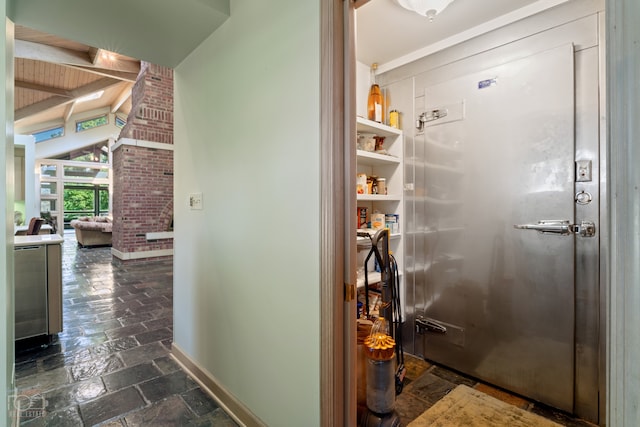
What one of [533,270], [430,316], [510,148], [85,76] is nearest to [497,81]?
[510,148]

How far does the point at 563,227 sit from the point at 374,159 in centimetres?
131

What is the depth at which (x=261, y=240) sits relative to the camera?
5.25ft

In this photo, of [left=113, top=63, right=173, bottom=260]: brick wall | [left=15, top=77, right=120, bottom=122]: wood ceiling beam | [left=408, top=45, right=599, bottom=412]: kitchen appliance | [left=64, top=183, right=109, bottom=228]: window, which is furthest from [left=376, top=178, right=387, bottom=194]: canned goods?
[left=64, top=183, right=109, bottom=228]: window

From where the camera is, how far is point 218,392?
1.95m

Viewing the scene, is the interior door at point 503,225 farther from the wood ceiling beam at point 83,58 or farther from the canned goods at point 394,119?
the wood ceiling beam at point 83,58

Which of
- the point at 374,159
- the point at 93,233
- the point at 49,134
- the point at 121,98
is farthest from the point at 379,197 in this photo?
the point at 49,134

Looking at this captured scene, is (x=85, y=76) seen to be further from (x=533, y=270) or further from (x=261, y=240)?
(x=533, y=270)

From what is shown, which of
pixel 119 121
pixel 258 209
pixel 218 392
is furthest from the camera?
pixel 119 121

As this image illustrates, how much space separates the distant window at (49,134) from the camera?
37.6ft

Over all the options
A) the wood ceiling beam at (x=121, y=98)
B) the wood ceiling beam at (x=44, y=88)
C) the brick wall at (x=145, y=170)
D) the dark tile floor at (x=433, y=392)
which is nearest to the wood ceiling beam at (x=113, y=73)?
the brick wall at (x=145, y=170)

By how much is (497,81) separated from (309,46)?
4.88 ft

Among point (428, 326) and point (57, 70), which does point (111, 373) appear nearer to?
point (428, 326)

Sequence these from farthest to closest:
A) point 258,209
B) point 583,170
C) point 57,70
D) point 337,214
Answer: point 57,70, point 583,170, point 258,209, point 337,214

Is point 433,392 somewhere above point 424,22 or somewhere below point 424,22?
below
